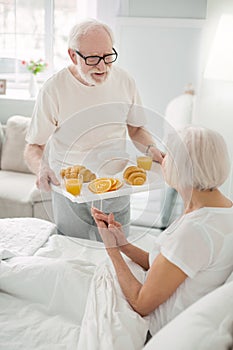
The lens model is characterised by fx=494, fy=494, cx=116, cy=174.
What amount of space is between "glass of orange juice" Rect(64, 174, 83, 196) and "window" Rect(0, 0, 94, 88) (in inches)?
115

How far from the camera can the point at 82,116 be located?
1.84 m

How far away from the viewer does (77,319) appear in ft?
5.31

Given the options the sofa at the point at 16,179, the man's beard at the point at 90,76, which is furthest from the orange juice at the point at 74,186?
the sofa at the point at 16,179

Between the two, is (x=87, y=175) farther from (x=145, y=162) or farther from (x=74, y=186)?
(x=145, y=162)

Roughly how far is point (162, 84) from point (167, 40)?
33cm

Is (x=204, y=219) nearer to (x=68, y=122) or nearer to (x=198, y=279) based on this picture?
(x=198, y=279)

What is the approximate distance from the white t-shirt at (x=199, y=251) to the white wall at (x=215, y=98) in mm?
2147

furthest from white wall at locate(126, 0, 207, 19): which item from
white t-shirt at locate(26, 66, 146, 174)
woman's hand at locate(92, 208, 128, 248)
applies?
woman's hand at locate(92, 208, 128, 248)

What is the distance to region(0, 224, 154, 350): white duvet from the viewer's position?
1428 millimetres

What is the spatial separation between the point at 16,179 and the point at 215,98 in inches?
62.9

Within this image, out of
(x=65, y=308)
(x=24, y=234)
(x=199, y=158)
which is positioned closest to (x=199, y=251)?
(x=199, y=158)

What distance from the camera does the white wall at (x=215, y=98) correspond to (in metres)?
3.57

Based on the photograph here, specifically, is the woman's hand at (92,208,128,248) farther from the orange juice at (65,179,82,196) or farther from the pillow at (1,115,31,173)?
the pillow at (1,115,31,173)

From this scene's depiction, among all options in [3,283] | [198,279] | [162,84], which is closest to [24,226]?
[3,283]
